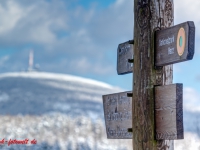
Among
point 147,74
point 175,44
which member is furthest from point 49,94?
point 175,44

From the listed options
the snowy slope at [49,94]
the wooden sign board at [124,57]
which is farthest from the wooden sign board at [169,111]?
the snowy slope at [49,94]

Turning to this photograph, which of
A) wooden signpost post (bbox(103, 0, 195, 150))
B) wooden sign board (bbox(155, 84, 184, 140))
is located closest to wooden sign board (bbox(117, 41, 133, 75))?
wooden signpost post (bbox(103, 0, 195, 150))

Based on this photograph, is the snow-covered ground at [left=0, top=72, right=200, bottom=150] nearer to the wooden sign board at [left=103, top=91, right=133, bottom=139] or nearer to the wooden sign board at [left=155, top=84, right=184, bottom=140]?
the wooden sign board at [left=103, top=91, right=133, bottom=139]

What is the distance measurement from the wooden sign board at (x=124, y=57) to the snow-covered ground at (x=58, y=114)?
593cm

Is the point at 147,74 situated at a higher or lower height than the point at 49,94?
lower

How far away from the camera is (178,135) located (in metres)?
3.25

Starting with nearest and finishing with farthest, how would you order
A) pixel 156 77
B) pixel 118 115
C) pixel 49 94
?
pixel 156 77 → pixel 118 115 → pixel 49 94

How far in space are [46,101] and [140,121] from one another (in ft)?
37.7

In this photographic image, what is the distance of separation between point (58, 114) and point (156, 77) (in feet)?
32.2

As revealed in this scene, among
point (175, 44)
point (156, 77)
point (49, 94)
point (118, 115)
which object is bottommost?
point (118, 115)

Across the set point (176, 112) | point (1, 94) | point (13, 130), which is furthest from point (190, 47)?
point (1, 94)

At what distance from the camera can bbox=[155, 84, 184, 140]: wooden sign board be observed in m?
3.31

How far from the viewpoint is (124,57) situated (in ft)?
13.9

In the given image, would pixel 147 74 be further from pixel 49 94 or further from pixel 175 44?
pixel 49 94
